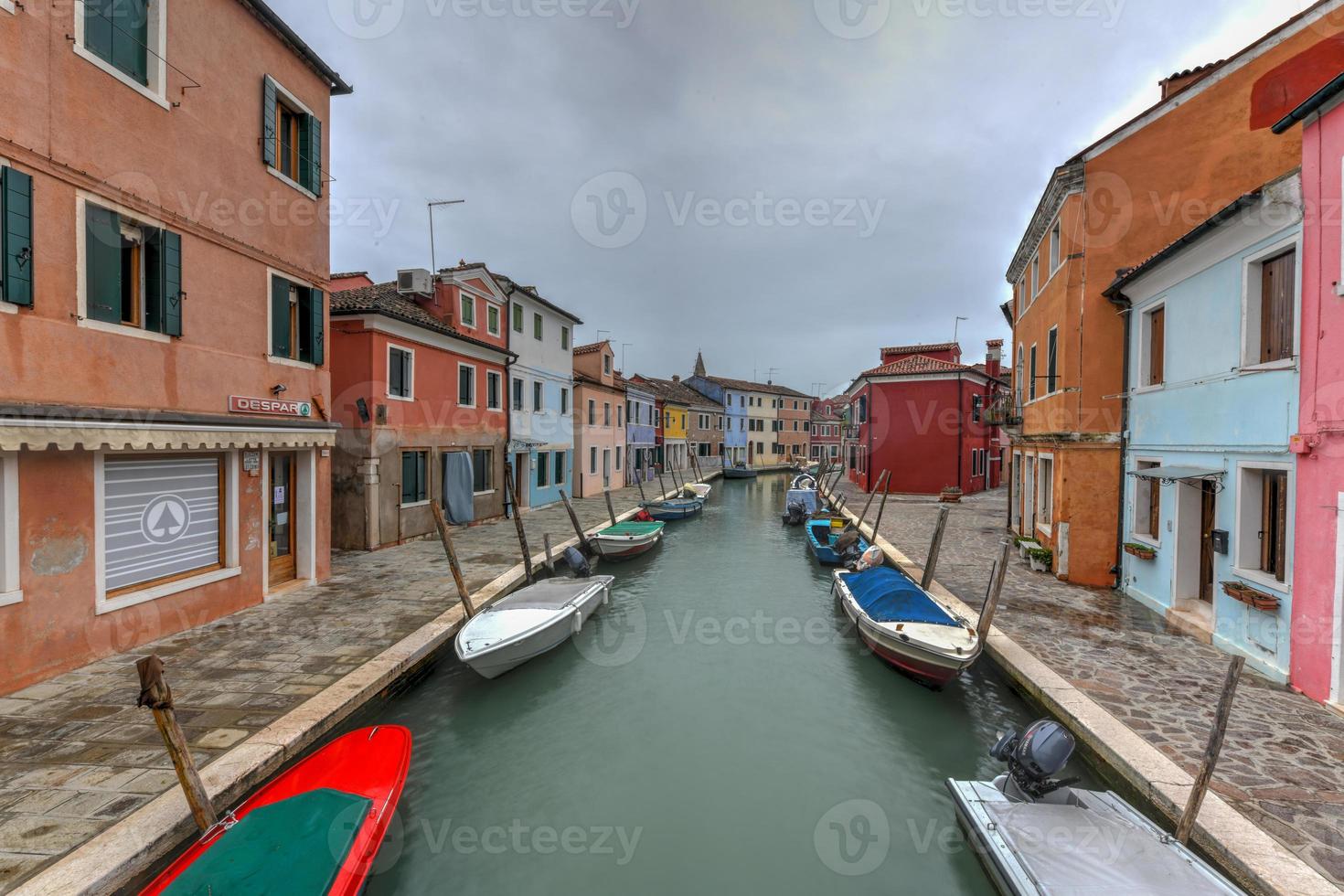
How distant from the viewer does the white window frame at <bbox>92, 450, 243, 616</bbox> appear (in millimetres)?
7211

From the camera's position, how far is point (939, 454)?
2969cm

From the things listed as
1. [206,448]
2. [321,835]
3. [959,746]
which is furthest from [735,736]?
[206,448]

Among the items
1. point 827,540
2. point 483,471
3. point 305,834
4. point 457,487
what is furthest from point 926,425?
point 305,834

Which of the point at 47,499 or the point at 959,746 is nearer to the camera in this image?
the point at 47,499

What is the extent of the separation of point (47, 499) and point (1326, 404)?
14.2 metres

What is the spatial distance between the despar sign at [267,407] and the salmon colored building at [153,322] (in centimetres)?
4

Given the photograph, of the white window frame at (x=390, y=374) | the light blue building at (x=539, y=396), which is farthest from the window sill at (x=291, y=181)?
the light blue building at (x=539, y=396)

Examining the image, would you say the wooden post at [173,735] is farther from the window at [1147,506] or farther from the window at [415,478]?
the window at [1147,506]

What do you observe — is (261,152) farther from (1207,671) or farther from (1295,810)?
(1207,671)

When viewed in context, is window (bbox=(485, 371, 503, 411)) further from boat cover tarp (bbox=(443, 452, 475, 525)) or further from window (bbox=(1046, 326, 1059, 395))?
window (bbox=(1046, 326, 1059, 395))

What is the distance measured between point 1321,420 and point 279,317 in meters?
14.7

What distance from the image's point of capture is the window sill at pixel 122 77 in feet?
22.5

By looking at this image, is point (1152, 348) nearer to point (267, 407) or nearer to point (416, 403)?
point (267, 407)

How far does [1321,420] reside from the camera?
630 cm
